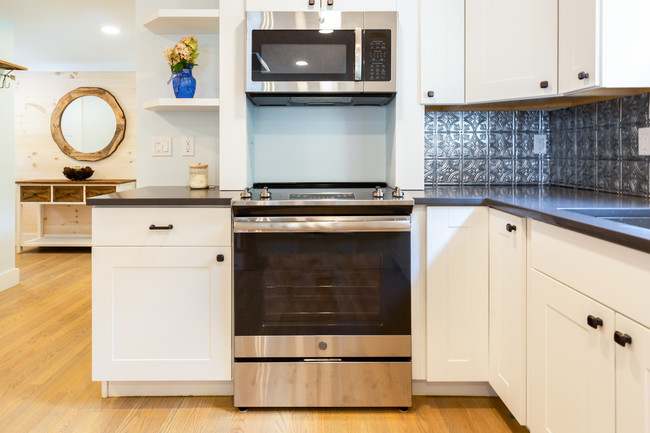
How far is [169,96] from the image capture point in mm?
2727

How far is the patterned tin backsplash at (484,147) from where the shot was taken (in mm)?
2699

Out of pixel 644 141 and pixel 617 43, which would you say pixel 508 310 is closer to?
pixel 644 141

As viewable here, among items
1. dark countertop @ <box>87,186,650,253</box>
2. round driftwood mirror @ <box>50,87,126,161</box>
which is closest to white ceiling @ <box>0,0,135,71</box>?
round driftwood mirror @ <box>50,87,126,161</box>

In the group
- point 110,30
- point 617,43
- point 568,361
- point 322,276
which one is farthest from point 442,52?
point 110,30

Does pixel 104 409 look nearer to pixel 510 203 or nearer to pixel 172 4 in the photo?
pixel 510 203

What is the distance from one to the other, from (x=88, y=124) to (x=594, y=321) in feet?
20.5

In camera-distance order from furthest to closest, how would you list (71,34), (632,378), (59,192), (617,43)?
1. (59,192)
2. (71,34)
3. (617,43)
4. (632,378)

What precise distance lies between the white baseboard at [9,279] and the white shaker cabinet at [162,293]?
2544 mm

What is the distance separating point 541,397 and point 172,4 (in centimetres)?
249

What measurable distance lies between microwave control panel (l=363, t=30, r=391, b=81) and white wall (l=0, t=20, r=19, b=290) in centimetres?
336

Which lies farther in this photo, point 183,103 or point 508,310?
point 183,103

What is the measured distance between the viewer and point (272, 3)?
7.72ft

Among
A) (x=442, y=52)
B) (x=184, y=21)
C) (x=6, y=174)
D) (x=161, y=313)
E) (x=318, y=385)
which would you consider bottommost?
(x=318, y=385)

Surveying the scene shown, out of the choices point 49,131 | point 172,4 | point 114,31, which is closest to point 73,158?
point 49,131
